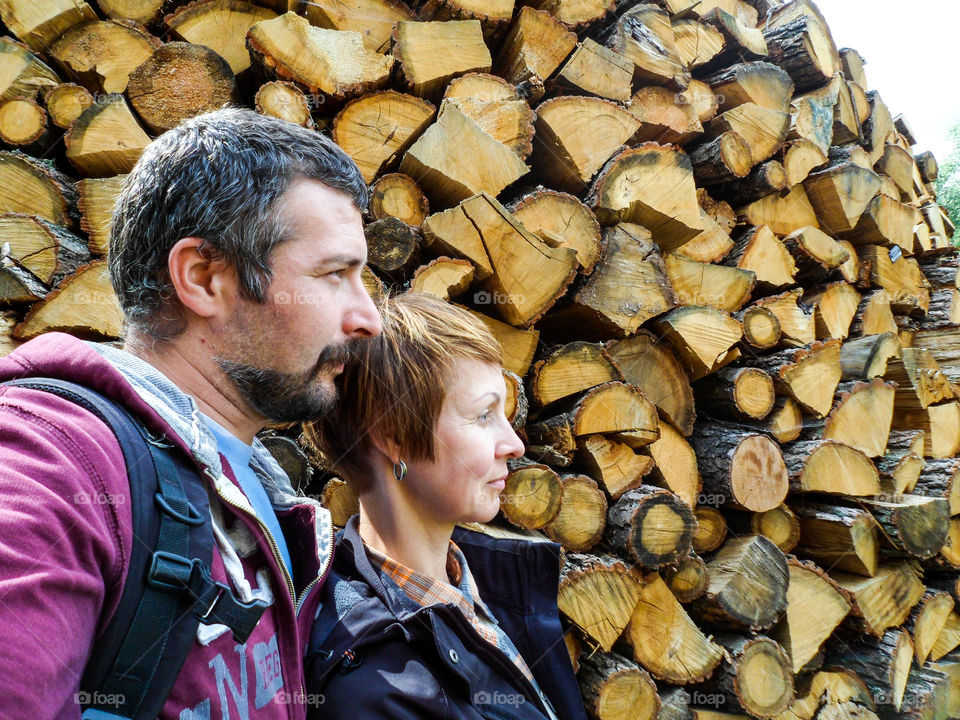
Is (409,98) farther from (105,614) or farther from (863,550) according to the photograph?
(863,550)

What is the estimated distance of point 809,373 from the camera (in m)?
2.82

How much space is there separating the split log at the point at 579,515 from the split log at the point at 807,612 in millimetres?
953

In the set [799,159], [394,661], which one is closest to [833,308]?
[799,159]

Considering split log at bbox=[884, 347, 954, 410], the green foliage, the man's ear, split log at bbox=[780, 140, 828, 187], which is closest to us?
the man's ear

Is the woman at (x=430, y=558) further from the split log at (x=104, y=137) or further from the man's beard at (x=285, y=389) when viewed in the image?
the split log at (x=104, y=137)

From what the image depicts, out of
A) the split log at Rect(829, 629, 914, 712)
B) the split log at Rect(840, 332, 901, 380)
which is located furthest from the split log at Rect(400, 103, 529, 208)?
the split log at Rect(829, 629, 914, 712)

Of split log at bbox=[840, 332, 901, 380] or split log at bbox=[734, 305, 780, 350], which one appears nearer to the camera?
split log at bbox=[734, 305, 780, 350]

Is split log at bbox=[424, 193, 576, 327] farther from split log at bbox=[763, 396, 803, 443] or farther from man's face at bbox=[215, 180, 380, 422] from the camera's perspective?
split log at bbox=[763, 396, 803, 443]

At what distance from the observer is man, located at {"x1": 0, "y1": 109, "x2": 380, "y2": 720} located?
2.37 ft

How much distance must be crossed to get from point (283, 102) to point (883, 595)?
3220mm

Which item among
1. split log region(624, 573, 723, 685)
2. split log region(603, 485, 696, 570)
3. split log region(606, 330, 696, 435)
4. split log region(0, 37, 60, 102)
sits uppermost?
split log region(0, 37, 60, 102)

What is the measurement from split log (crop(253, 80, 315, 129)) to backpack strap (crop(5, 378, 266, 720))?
51.8 inches

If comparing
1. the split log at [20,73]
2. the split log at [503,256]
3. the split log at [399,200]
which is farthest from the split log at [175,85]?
the split log at [503,256]

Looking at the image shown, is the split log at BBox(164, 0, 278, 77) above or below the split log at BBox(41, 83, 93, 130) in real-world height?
above
